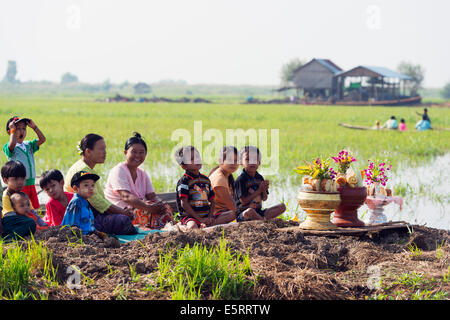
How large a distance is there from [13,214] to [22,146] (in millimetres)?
1298

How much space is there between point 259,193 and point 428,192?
4.43m

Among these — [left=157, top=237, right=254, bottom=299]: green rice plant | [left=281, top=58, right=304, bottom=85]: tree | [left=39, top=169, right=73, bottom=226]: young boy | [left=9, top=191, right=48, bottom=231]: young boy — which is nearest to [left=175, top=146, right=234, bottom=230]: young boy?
[left=39, top=169, right=73, bottom=226]: young boy

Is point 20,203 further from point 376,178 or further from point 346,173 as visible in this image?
point 376,178

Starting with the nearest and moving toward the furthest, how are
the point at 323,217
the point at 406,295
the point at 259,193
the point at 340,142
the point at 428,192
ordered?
the point at 406,295, the point at 323,217, the point at 259,193, the point at 428,192, the point at 340,142

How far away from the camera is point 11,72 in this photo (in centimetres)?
12225

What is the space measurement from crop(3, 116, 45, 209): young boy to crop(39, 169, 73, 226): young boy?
2.27 ft

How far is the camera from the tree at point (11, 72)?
115588 mm

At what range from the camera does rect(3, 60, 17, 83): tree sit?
116 m

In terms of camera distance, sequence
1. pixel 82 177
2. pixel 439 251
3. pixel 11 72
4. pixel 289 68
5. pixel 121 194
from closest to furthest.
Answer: pixel 439 251 < pixel 82 177 < pixel 121 194 < pixel 289 68 < pixel 11 72

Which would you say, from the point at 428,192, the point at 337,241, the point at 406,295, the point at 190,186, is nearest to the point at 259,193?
the point at 190,186

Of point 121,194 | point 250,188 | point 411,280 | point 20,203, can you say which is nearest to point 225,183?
point 250,188

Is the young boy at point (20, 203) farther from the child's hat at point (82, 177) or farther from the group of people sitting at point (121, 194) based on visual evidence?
the child's hat at point (82, 177)
